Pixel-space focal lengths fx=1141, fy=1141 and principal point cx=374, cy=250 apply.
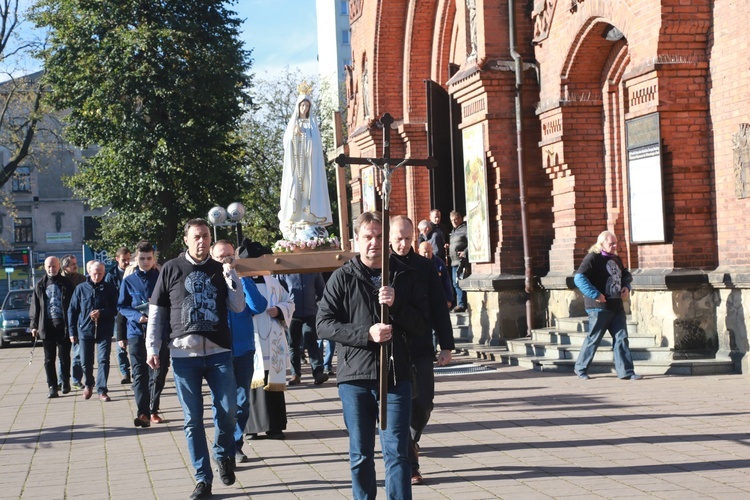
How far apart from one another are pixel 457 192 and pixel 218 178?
46.7 ft

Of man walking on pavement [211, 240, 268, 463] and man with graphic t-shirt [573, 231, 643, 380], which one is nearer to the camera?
man walking on pavement [211, 240, 268, 463]

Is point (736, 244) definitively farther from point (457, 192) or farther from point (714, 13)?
point (457, 192)

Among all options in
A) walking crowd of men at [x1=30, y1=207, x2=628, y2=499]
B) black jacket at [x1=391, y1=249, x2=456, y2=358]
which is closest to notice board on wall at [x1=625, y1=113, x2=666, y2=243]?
walking crowd of men at [x1=30, y1=207, x2=628, y2=499]

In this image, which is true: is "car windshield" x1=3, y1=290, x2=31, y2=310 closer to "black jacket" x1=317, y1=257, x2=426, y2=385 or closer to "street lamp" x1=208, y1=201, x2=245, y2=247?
"street lamp" x1=208, y1=201, x2=245, y2=247

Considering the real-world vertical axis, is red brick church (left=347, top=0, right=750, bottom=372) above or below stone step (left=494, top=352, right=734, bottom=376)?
above

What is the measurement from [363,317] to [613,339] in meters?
7.30

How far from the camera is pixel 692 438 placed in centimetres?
890

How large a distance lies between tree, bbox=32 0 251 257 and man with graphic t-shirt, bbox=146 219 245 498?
2583cm

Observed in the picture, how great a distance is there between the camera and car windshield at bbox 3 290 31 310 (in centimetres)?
3083

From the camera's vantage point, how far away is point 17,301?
31.1m

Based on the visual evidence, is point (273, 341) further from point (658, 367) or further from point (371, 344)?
point (658, 367)

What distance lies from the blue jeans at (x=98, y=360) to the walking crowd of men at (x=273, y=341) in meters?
2.06

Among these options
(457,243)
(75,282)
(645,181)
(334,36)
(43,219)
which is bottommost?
(75,282)

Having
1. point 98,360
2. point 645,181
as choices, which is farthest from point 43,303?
point 645,181
